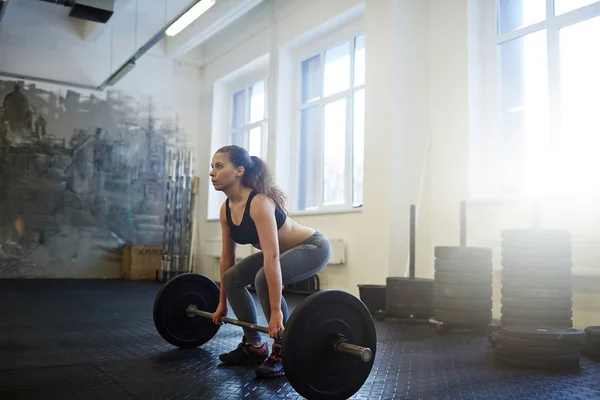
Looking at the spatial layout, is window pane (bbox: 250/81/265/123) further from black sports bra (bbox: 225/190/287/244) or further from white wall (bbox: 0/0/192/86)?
black sports bra (bbox: 225/190/287/244)

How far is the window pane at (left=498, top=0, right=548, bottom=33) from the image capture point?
4.04 meters

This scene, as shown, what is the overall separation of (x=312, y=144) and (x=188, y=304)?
12.8 feet

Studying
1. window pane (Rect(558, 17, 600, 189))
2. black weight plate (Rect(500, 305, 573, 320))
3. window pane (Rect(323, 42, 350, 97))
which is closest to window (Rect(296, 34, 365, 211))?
window pane (Rect(323, 42, 350, 97))

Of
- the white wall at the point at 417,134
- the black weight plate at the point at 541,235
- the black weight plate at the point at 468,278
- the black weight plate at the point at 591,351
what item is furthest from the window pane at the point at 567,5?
the black weight plate at the point at 591,351

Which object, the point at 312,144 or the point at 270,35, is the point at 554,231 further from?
the point at 270,35

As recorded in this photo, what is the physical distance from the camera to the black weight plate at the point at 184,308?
2.46 m

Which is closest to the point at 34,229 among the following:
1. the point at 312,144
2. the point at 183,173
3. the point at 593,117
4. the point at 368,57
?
the point at 183,173

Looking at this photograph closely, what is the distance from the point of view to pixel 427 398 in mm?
1824

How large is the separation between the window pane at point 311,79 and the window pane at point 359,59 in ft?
2.05

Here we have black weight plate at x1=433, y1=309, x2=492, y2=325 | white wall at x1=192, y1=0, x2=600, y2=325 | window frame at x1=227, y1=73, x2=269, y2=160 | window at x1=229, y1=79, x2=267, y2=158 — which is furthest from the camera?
window at x1=229, y1=79, x2=267, y2=158

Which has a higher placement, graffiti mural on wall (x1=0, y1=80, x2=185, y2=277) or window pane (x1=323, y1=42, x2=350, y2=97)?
window pane (x1=323, y1=42, x2=350, y2=97)

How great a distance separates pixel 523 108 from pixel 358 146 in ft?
5.84

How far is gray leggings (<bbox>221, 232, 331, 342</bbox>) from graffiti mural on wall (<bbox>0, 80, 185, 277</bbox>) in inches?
224

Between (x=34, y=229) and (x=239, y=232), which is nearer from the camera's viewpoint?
(x=239, y=232)
